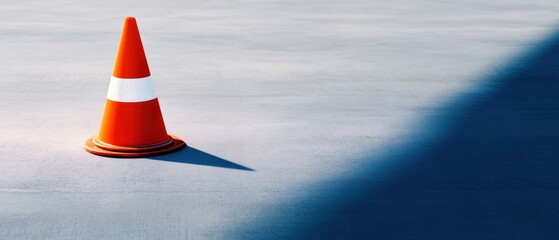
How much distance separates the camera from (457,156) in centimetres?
585

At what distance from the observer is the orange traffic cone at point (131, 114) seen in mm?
5844

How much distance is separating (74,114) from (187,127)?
872mm

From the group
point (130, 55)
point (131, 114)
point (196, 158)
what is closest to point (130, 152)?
point (131, 114)

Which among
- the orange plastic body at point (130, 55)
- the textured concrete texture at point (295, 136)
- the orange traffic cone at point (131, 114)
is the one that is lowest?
the textured concrete texture at point (295, 136)

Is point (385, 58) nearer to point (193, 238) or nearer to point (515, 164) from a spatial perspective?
point (515, 164)

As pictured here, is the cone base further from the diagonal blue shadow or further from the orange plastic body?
the diagonal blue shadow

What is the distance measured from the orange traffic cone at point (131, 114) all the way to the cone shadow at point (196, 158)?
5 cm

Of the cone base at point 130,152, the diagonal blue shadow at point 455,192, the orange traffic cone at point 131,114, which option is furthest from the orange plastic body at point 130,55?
the diagonal blue shadow at point 455,192

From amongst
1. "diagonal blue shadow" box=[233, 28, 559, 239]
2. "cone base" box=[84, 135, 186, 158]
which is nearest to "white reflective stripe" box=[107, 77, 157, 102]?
"cone base" box=[84, 135, 186, 158]

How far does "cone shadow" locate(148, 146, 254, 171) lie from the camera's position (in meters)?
5.62

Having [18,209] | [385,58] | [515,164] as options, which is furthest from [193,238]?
[385,58]

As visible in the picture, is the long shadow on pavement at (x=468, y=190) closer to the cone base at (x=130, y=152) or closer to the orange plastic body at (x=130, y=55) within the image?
the cone base at (x=130, y=152)

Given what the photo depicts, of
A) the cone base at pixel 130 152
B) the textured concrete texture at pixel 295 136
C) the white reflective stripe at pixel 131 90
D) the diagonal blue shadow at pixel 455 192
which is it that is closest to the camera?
the diagonal blue shadow at pixel 455 192

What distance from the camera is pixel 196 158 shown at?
5777mm
